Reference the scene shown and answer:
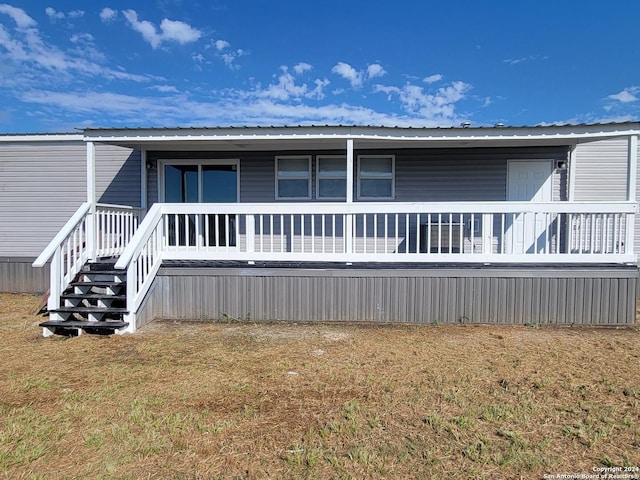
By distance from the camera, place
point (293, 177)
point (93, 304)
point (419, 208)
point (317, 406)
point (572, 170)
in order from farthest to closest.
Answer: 1. point (293, 177)
2. point (572, 170)
3. point (419, 208)
4. point (93, 304)
5. point (317, 406)

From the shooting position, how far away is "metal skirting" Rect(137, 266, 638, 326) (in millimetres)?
5594

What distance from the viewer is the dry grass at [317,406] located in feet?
7.76

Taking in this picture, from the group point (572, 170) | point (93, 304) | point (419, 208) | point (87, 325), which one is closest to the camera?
point (87, 325)

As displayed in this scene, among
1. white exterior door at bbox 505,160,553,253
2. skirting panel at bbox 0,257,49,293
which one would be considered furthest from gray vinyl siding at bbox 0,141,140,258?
white exterior door at bbox 505,160,553,253

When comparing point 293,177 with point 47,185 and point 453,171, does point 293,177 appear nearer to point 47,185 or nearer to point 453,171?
point 453,171

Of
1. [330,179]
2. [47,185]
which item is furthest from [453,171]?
[47,185]

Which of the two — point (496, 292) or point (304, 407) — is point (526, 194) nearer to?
point (496, 292)

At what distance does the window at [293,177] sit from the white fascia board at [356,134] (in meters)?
1.64

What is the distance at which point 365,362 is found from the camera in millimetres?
4078

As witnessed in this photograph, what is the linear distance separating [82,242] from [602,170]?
10.3 metres

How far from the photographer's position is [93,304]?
18.7ft

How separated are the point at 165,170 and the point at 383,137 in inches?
190

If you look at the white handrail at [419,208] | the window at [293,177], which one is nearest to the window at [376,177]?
the window at [293,177]

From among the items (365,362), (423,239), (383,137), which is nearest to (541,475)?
(365,362)
